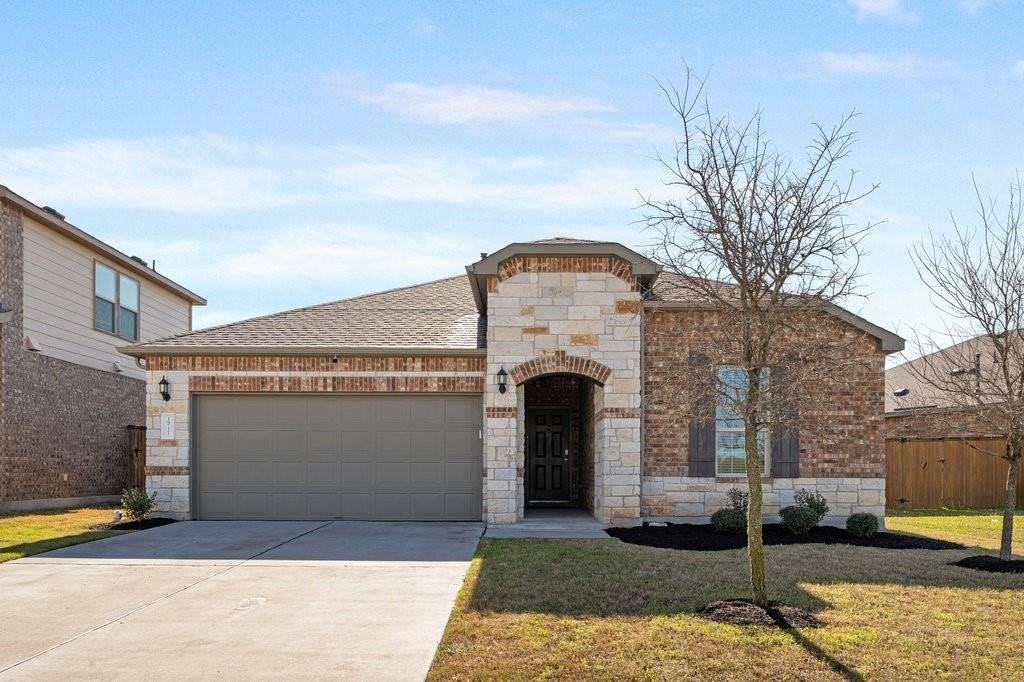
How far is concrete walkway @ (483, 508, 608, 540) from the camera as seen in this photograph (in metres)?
12.1

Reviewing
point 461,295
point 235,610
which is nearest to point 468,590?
point 235,610

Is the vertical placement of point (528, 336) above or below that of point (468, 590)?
above

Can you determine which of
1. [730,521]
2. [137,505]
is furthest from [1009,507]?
[137,505]

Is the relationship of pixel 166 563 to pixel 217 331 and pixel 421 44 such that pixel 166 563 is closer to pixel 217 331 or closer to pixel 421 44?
pixel 217 331

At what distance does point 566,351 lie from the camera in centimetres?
1345

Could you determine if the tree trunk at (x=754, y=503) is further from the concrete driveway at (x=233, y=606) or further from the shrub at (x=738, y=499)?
the shrub at (x=738, y=499)

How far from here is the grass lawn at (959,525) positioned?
1271 centimetres

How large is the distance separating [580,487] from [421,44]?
975 centimetres

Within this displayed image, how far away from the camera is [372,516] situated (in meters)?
14.2

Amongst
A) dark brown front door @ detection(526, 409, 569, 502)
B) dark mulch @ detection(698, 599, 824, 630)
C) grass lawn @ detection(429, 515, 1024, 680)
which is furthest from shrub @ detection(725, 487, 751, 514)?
dark mulch @ detection(698, 599, 824, 630)

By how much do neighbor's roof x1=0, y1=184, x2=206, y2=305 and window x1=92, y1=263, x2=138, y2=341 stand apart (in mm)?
343

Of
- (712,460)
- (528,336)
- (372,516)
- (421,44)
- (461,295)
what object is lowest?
(372,516)

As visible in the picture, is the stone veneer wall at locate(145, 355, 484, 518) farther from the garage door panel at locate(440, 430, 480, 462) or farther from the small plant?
the garage door panel at locate(440, 430, 480, 462)

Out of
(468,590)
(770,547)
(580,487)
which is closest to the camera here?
(468,590)
